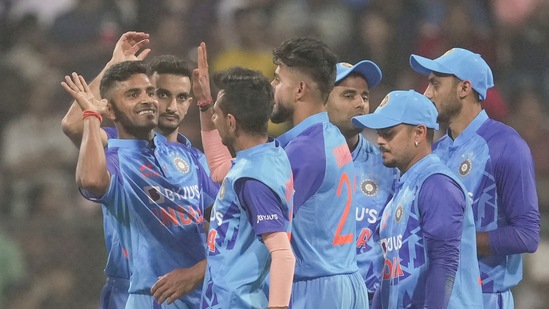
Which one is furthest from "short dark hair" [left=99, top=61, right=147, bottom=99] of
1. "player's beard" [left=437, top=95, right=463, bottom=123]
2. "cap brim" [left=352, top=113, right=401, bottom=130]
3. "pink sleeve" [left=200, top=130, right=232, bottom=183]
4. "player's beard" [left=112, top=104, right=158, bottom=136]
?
"player's beard" [left=437, top=95, right=463, bottom=123]

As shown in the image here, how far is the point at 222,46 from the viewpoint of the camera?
437 inches

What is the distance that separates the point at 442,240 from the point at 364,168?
48.5 inches

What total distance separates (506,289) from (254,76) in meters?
1.83

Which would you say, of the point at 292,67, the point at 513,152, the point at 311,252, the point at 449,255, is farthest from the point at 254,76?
the point at 513,152

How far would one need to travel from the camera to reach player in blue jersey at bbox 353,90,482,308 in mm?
4883

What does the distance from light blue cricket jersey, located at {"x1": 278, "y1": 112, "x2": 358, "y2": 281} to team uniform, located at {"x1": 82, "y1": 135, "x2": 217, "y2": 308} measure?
84 centimetres

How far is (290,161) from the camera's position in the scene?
4891mm

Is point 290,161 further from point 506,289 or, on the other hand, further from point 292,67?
point 506,289

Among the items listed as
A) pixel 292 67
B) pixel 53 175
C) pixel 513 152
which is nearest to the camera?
pixel 292 67

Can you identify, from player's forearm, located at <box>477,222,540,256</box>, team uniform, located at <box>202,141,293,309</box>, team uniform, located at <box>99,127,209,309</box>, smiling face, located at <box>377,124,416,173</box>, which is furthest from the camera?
team uniform, located at <box>99,127,209,309</box>

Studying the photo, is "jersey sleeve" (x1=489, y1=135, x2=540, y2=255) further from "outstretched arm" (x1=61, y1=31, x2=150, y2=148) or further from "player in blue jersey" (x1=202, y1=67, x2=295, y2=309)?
"outstretched arm" (x1=61, y1=31, x2=150, y2=148)

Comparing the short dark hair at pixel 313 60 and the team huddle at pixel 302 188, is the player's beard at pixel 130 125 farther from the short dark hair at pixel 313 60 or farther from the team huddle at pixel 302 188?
the short dark hair at pixel 313 60

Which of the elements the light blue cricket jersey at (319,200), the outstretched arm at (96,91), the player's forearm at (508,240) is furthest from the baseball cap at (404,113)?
the outstretched arm at (96,91)

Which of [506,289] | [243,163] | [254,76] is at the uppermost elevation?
[254,76]
